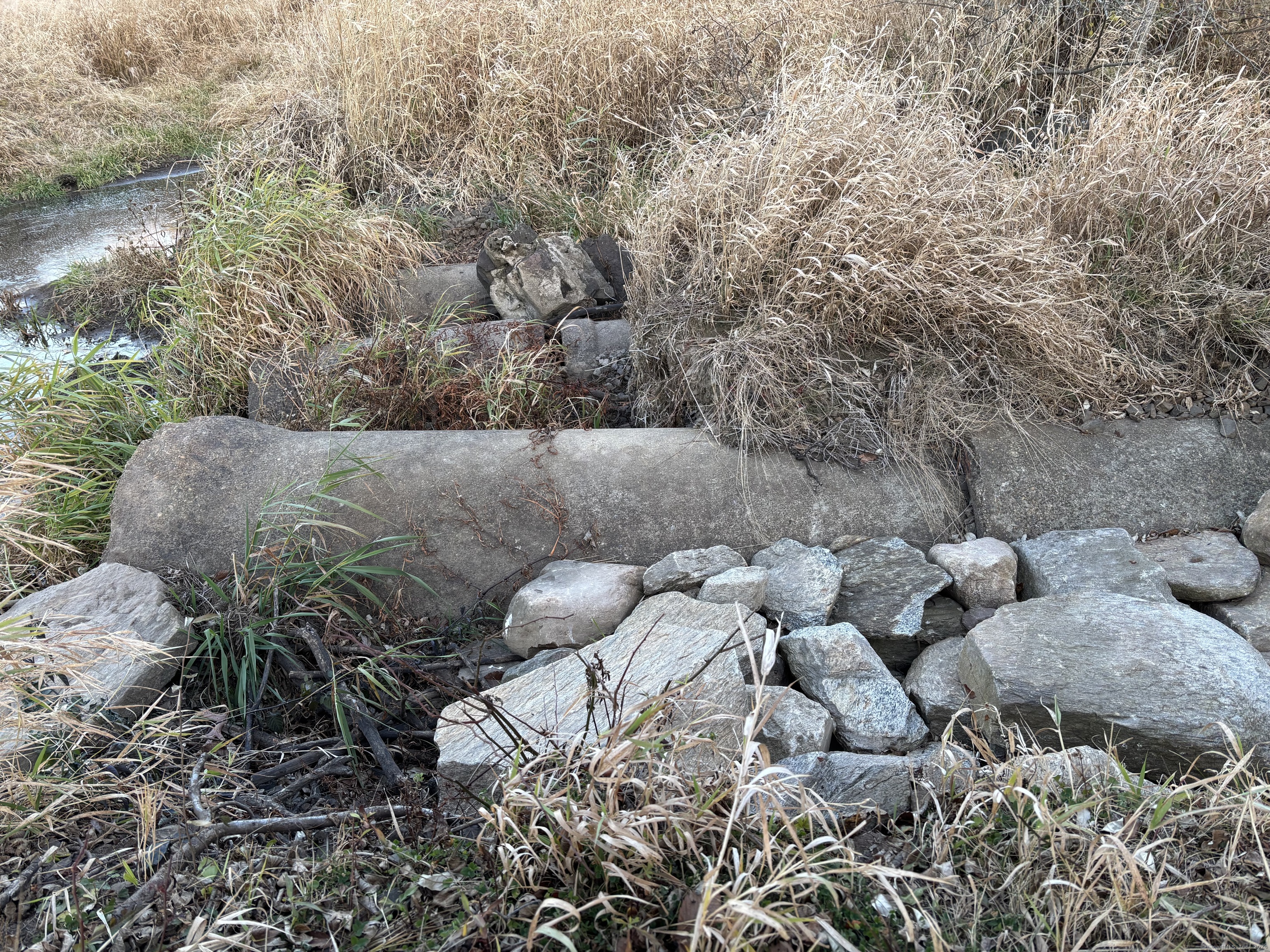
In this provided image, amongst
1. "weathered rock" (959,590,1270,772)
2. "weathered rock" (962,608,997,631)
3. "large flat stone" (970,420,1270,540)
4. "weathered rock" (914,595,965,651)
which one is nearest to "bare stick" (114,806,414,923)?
"weathered rock" (959,590,1270,772)

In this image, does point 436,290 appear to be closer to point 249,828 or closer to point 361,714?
point 361,714

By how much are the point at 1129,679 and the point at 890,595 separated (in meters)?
0.70

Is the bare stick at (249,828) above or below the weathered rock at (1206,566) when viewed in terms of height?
above

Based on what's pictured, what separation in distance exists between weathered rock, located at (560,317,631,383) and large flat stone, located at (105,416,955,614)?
34.5 inches

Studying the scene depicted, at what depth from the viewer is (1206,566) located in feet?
9.10

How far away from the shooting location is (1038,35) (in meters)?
4.53

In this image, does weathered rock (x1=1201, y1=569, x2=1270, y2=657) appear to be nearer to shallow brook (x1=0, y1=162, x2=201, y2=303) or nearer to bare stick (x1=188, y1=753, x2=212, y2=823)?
bare stick (x1=188, y1=753, x2=212, y2=823)

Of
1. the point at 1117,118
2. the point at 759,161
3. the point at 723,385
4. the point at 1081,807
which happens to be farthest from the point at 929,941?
the point at 1117,118

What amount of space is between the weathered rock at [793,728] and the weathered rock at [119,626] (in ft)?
4.76

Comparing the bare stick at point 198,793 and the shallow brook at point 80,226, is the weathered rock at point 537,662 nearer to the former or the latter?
the bare stick at point 198,793

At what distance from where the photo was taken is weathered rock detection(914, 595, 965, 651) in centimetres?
272

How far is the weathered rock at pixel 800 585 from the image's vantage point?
8.72 feet

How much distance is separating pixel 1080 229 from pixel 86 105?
35.0 feet

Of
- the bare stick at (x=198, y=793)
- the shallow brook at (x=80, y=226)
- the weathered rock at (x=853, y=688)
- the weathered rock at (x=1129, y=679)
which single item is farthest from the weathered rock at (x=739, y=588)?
the shallow brook at (x=80, y=226)
